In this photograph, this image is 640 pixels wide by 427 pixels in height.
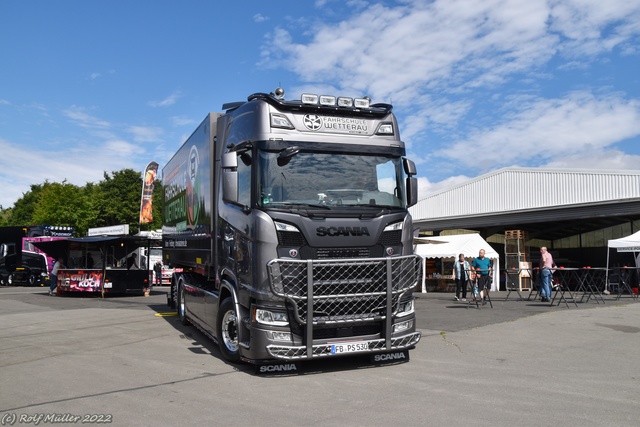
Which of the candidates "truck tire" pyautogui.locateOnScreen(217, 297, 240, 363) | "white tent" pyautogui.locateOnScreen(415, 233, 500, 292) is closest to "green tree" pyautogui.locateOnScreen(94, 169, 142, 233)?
"white tent" pyautogui.locateOnScreen(415, 233, 500, 292)

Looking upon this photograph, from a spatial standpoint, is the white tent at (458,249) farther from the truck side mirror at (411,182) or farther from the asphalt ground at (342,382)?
the truck side mirror at (411,182)

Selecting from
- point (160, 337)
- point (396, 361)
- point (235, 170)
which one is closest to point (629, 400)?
point (396, 361)

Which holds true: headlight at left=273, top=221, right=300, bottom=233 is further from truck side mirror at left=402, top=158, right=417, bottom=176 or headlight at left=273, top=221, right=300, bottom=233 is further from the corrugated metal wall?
the corrugated metal wall

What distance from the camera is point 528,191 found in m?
31.9

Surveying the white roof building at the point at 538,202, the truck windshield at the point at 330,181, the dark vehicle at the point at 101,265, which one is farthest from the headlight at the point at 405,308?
the white roof building at the point at 538,202

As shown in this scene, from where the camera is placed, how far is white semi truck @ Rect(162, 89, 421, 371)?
6.56m

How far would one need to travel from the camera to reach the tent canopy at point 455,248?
25188 mm

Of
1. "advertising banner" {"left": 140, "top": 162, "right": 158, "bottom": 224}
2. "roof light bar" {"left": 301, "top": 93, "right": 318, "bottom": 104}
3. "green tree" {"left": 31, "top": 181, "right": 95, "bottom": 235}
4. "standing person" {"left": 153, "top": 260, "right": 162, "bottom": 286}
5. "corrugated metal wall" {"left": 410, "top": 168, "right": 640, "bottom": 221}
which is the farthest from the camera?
"green tree" {"left": 31, "top": 181, "right": 95, "bottom": 235}

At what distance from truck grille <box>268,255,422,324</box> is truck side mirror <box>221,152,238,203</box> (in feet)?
3.75

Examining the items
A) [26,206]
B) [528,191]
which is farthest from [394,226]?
[26,206]

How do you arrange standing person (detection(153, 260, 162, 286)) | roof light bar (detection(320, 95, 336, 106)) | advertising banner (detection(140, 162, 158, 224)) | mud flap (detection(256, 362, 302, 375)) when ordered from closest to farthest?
mud flap (detection(256, 362, 302, 375)), roof light bar (detection(320, 95, 336, 106)), advertising banner (detection(140, 162, 158, 224)), standing person (detection(153, 260, 162, 286))

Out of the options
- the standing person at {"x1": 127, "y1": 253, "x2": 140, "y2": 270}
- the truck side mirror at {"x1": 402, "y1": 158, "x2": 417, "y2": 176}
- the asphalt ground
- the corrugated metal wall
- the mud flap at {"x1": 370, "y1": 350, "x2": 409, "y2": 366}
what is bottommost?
the asphalt ground

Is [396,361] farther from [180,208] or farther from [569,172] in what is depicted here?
[569,172]

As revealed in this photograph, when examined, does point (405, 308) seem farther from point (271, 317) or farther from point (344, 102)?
point (344, 102)
